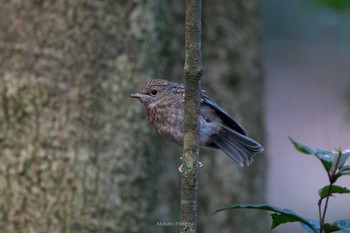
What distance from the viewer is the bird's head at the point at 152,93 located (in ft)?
10.5

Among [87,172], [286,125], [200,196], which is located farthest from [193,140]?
[286,125]

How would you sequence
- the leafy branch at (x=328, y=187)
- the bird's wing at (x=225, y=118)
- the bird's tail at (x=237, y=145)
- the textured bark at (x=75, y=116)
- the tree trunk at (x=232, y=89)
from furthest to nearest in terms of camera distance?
the tree trunk at (x=232, y=89), the textured bark at (x=75, y=116), the bird's tail at (x=237, y=145), the bird's wing at (x=225, y=118), the leafy branch at (x=328, y=187)

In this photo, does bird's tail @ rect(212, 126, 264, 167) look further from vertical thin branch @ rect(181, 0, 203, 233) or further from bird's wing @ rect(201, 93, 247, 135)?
vertical thin branch @ rect(181, 0, 203, 233)

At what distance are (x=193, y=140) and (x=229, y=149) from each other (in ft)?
3.50

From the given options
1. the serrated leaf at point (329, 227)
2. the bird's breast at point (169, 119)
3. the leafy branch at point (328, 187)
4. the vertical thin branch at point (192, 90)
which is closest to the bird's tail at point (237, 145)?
the bird's breast at point (169, 119)

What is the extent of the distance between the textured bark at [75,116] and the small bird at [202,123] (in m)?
1.75

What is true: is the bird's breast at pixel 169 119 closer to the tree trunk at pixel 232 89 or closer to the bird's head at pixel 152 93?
the bird's head at pixel 152 93

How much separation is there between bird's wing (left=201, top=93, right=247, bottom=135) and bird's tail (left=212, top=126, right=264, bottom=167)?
0.06 ft

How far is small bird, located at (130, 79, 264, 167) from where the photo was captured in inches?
121

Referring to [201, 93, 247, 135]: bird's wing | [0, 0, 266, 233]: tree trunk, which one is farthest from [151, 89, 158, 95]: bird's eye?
[0, 0, 266, 233]: tree trunk

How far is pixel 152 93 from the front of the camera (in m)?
3.23

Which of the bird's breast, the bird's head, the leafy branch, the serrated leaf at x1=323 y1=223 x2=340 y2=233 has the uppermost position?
the bird's head

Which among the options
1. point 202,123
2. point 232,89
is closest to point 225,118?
point 202,123

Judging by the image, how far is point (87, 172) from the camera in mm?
4902
